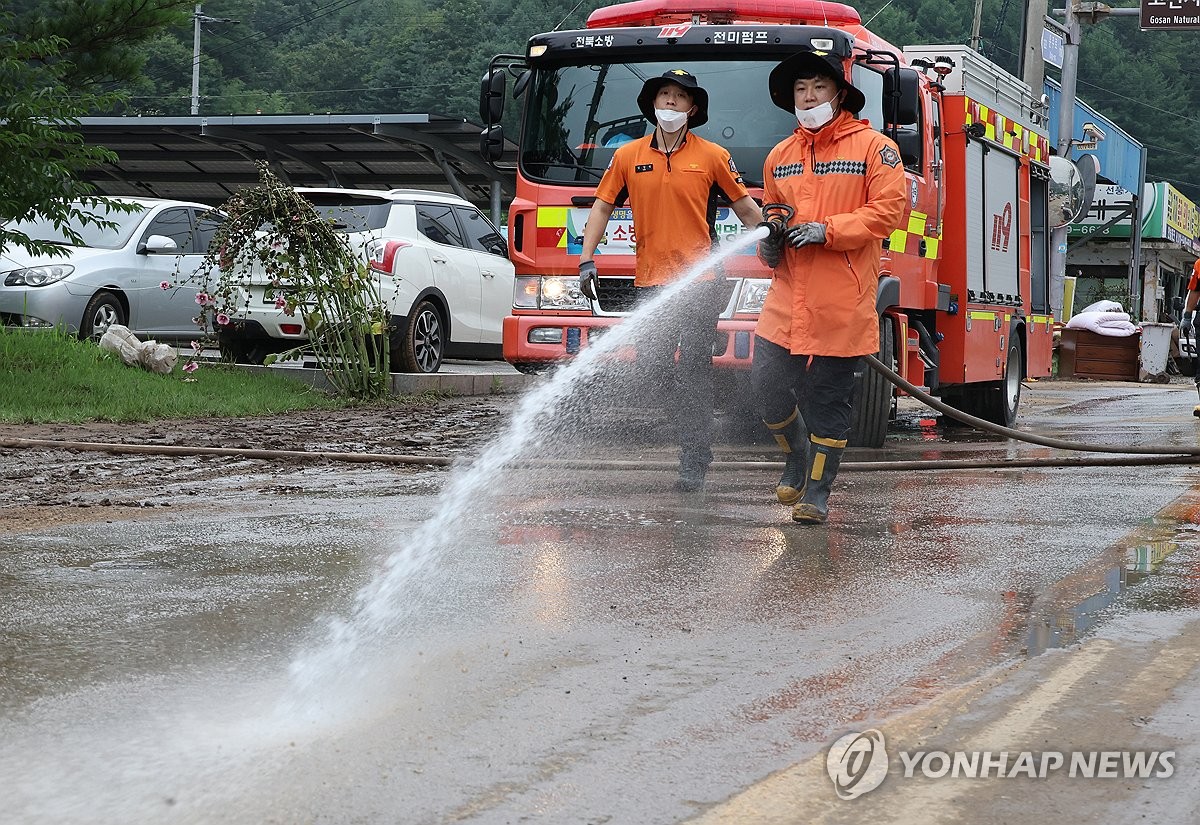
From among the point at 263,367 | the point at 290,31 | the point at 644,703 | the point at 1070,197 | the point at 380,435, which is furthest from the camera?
the point at 290,31

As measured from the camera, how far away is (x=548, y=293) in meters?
10.1

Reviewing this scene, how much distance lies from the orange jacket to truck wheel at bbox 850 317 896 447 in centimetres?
321

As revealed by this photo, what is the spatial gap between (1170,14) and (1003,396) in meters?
16.2

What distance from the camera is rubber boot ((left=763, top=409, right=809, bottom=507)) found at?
685 cm

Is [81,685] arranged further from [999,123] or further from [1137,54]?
[1137,54]

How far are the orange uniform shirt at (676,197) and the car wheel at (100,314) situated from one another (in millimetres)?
8215

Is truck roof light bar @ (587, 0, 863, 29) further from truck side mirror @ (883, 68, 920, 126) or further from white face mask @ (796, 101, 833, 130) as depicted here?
white face mask @ (796, 101, 833, 130)

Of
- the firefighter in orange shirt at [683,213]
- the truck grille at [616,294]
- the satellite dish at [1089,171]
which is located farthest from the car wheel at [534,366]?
the satellite dish at [1089,171]

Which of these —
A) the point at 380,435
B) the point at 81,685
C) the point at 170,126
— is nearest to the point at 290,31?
the point at 170,126

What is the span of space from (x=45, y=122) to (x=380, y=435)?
377 cm

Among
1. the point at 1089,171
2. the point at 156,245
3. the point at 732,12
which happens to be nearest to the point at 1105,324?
the point at 1089,171

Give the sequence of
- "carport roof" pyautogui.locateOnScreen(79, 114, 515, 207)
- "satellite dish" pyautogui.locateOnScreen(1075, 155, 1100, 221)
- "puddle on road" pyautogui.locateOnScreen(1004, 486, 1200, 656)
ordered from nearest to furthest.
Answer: "puddle on road" pyautogui.locateOnScreen(1004, 486, 1200, 656)
"satellite dish" pyautogui.locateOnScreen(1075, 155, 1100, 221)
"carport roof" pyautogui.locateOnScreen(79, 114, 515, 207)

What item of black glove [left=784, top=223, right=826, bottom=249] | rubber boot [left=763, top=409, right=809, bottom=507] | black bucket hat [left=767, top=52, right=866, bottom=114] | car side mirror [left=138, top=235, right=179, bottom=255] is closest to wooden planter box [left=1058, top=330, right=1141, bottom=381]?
car side mirror [left=138, top=235, right=179, bottom=255]

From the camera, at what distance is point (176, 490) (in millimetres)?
7266
